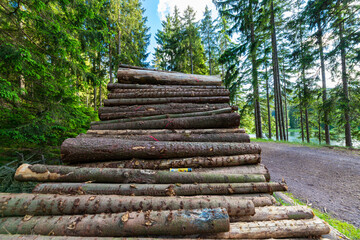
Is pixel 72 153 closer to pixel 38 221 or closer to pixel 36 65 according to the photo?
pixel 38 221

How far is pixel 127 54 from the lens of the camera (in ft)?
43.9

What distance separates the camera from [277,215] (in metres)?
1.76

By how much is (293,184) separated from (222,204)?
3893 millimetres

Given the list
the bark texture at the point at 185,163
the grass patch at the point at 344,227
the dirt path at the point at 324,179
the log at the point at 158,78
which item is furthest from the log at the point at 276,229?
the log at the point at 158,78

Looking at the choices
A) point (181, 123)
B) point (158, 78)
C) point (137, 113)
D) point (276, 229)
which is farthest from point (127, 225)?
point (158, 78)

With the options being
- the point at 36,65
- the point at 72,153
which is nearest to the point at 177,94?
the point at 72,153

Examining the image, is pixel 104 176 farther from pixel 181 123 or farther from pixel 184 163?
pixel 181 123

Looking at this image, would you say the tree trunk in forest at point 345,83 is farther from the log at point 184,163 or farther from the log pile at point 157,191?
the log at point 184,163

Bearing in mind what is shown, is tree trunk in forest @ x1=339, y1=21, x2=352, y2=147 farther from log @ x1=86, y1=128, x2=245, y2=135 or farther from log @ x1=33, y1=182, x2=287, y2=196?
log @ x1=33, y1=182, x2=287, y2=196

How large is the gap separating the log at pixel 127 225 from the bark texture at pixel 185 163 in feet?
2.87

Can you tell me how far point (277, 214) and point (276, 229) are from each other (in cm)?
22

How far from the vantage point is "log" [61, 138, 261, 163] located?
227 cm

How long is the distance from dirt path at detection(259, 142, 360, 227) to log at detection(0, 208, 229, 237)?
10.7ft

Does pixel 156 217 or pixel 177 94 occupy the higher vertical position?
pixel 177 94
